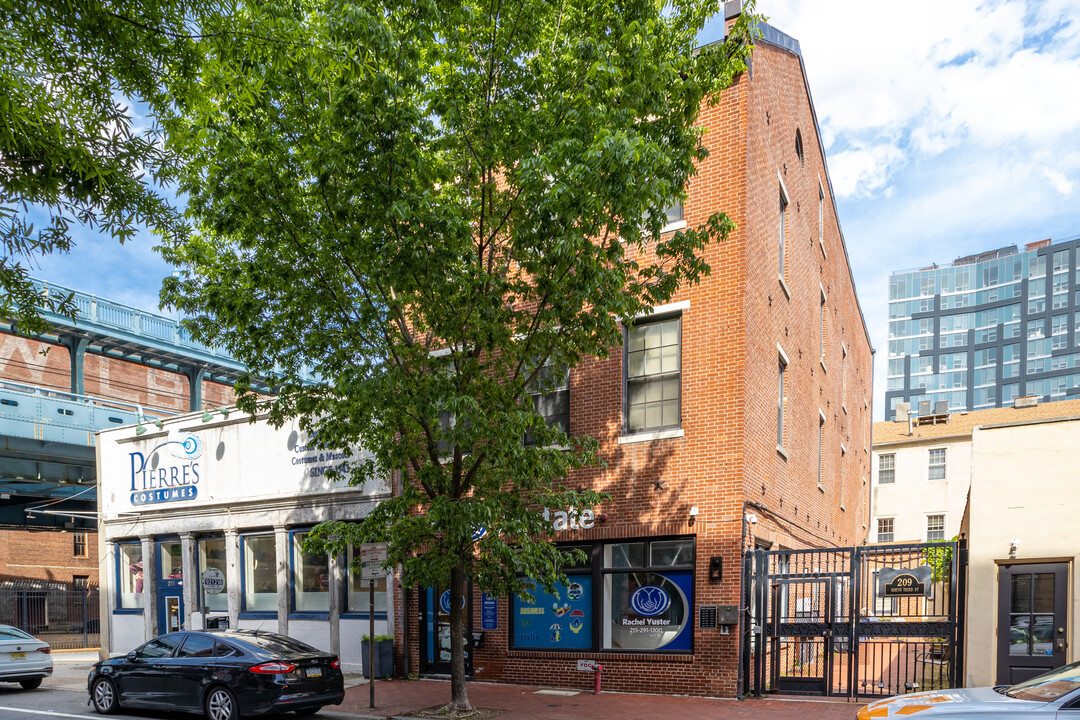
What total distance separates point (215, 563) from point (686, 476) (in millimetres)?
13238

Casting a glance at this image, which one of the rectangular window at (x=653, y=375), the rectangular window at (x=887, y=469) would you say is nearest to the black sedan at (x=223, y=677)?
the rectangular window at (x=653, y=375)

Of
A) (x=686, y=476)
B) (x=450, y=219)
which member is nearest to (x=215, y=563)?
(x=686, y=476)

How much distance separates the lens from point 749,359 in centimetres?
1502

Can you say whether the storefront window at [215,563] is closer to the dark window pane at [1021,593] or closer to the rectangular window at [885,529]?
the dark window pane at [1021,593]

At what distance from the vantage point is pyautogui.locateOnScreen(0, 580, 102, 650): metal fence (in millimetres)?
29781

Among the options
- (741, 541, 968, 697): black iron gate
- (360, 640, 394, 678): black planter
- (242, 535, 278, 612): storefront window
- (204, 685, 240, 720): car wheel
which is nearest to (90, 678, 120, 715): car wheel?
(204, 685, 240, 720): car wheel

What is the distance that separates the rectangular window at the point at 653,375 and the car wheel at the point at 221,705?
7819mm

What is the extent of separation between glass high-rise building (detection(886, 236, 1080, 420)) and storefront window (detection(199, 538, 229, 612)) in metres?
113

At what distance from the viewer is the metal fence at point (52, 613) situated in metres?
29.8

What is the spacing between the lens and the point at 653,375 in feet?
51.0

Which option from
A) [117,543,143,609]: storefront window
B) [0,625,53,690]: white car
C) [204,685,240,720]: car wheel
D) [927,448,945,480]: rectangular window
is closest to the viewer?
[204,685,240,720]: car wheel

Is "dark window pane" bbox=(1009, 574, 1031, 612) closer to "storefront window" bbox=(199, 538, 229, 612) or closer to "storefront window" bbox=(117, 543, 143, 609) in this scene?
"storefront window" bbox=(199, 538, 229, 612)

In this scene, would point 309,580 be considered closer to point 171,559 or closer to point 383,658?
point 383,658

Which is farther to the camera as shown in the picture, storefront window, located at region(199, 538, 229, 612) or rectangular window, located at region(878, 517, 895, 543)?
rectangular window, located at region(878, 517, 895, 543)
